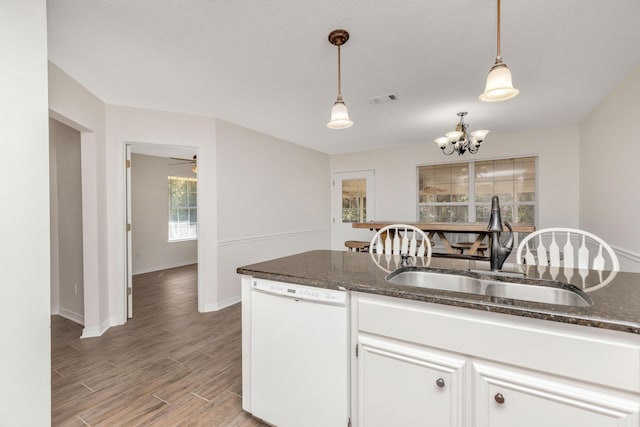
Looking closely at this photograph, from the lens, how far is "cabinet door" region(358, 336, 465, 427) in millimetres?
1134

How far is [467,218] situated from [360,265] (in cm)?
409

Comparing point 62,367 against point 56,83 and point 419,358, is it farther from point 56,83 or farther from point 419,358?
point 419,358

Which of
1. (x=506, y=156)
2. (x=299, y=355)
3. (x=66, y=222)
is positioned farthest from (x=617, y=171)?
(x=66, y=222)

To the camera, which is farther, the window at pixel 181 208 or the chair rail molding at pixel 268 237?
the window at pixel 181 208

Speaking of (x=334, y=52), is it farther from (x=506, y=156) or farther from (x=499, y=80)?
(x=506, y=156)

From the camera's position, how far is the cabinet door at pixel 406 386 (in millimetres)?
1134

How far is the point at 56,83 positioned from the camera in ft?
7.72

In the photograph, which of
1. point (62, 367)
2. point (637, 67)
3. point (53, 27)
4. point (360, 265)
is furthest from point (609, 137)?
point (62, 367)

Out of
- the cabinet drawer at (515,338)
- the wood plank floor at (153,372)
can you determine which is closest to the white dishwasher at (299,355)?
the cabinet drawer at (515,338)

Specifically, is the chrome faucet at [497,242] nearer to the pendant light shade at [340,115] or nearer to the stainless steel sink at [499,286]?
the stainless steel sink at [499,286]

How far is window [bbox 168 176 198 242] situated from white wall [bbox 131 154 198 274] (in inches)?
5.2

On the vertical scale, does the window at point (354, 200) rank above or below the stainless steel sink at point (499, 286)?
above

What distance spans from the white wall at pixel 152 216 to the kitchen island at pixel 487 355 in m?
5.37

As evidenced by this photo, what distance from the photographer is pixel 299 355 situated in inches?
58.2
